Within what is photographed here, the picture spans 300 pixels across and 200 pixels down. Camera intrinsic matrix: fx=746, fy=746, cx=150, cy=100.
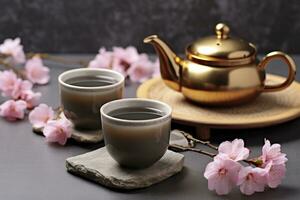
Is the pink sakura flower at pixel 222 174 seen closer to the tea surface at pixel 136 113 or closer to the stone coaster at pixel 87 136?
the tea surface at pixel 136 113

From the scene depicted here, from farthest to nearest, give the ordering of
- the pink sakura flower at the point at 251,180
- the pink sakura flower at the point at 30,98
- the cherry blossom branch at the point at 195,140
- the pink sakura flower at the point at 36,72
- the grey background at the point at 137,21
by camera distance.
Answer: the grey background at the point at 137,21
the pink sakura flower at the point at 36,72
the pink sakura flower at the point at 30,98
the cherry blossom branch at the point at 195,140
the pink sakura flower at the point at 251,180

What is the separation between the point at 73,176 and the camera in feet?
3.38

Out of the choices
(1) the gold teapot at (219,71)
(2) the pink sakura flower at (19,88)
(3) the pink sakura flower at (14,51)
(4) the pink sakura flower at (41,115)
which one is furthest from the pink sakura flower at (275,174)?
(3) the pink sakura flower at (14,51)

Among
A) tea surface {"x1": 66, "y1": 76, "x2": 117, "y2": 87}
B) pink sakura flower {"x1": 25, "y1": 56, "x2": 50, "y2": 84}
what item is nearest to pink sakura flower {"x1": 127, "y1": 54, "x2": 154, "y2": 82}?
pink sakura flower {"x1": 25, "y1": 56, "x2": 50, "y2": 84}

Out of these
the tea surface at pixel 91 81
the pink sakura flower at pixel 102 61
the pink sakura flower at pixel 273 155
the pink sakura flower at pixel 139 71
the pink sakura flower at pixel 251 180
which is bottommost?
the pink sakura flower at pixel 139 71

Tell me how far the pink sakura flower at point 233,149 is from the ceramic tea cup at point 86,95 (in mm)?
217

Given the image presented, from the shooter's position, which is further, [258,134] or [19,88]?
[19,88]

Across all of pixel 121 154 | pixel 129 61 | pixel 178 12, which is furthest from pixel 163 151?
pixel 178 12

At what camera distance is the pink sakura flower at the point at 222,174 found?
98cm

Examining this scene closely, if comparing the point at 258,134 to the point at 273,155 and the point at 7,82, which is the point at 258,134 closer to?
the point at 273,155

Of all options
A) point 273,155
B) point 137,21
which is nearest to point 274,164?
point 273,155

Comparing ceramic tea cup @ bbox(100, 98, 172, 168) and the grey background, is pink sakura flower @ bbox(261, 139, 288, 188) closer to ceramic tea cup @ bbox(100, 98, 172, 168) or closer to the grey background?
ceramic tea cup @ bbox(100, 98, 172, 168)

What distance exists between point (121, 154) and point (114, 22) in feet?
2.26

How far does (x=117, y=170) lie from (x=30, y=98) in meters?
0.34
